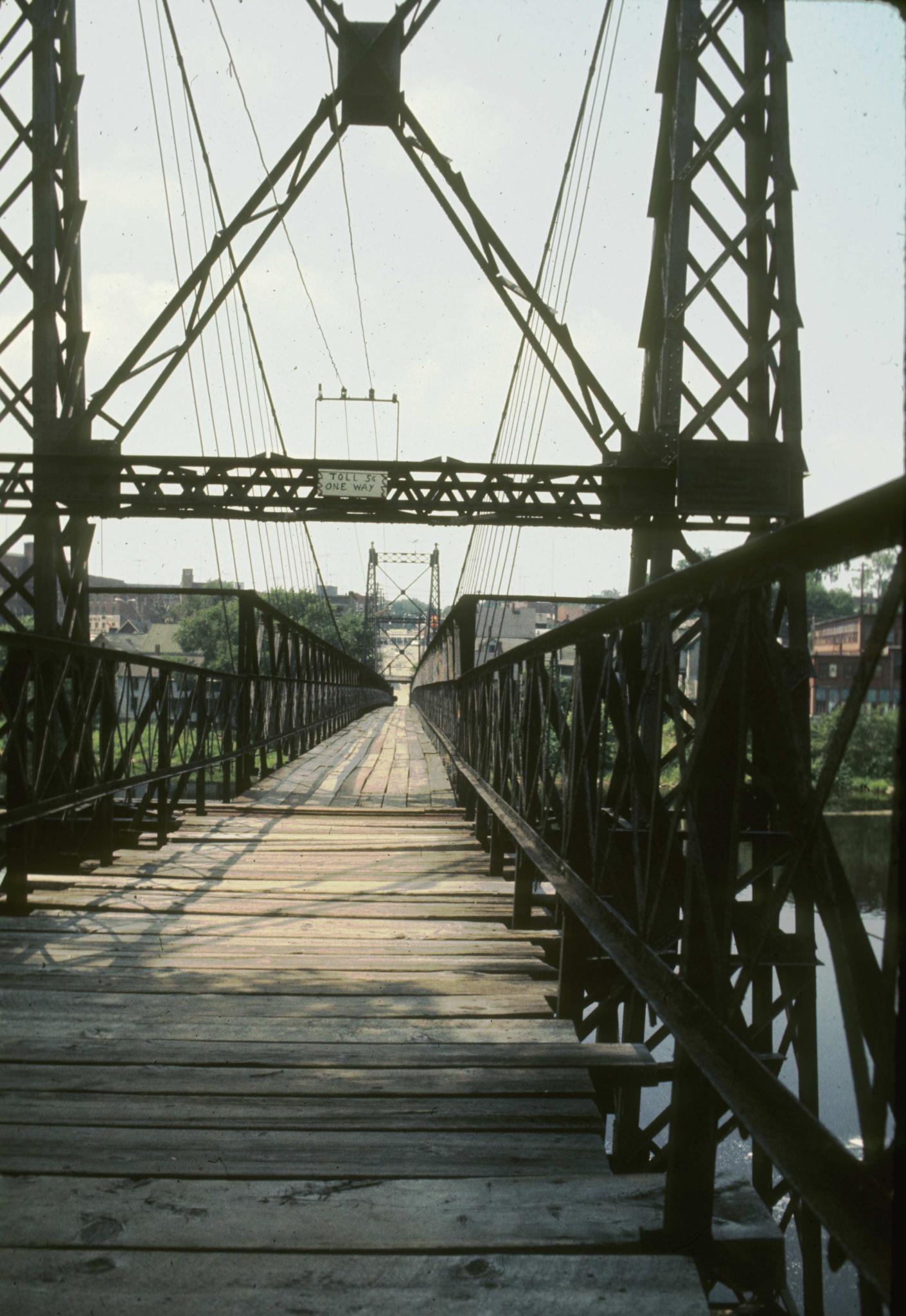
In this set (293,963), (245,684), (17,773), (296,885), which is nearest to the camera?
(293,963)

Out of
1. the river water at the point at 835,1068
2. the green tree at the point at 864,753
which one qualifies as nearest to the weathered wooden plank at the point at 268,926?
the river water at the point at 835,1068

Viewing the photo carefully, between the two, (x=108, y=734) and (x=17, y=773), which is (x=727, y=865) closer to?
(x=17, y=773)

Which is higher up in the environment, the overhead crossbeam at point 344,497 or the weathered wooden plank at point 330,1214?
the overhead crossbeam at point 344,497

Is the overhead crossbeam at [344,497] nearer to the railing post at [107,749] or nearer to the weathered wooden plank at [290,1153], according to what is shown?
the railing post at [107,749]

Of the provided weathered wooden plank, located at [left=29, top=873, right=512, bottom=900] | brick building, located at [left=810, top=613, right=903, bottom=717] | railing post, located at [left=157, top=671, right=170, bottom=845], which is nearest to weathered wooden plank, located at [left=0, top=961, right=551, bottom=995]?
weathered wooden plank, located at [left=29, top=873, right=512, bottom=900]

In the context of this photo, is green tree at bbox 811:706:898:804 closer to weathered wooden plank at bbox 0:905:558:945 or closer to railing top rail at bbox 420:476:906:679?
railing top rail at bbox 420:476:906:679

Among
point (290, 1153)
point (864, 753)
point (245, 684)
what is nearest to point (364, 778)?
point (245, 684)

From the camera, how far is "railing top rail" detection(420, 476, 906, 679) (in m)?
1.14

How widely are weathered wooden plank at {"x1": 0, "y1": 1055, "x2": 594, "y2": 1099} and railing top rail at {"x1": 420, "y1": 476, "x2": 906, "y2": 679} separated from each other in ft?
3.67

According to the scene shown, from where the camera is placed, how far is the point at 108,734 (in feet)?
17.9

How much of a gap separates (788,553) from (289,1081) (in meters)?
1.76

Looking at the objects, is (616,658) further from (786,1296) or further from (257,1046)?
(786,1296)

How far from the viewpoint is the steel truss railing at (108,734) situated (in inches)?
164

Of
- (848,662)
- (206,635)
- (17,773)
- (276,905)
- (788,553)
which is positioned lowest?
(276,905)
